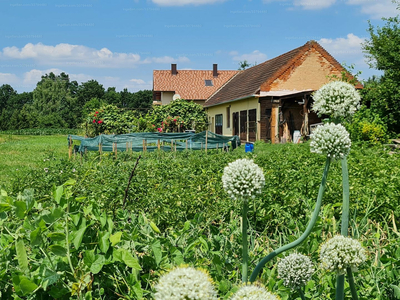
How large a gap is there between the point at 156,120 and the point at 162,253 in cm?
2593

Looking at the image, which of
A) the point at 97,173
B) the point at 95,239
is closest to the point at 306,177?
the point at 97,173

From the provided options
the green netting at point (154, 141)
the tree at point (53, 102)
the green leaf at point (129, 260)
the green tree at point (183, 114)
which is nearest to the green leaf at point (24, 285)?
the green leaf at point (129, 260)

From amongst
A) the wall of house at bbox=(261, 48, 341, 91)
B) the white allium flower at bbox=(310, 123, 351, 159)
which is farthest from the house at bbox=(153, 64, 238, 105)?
the white allium flower at bbox=(310, 123, 351, 159)

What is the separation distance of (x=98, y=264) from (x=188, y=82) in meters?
41.4

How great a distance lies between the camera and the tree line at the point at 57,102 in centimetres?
6694

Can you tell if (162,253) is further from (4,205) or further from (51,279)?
(4,205)

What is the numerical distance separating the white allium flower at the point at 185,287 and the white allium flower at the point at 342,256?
63cm

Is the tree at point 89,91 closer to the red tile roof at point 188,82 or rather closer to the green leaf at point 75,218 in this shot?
the red tile roof at point 188,82

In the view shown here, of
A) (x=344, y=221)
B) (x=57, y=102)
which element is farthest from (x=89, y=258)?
(x=57, y=102)

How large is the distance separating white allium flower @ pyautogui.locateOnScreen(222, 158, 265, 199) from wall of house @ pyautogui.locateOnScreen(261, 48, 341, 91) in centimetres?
2257

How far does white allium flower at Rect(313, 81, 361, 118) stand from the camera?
1.75m

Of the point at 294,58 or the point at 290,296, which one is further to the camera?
the point at 294,58

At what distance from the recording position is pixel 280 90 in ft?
76.8

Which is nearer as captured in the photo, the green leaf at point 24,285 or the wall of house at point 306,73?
the green leaf at point 24,285
